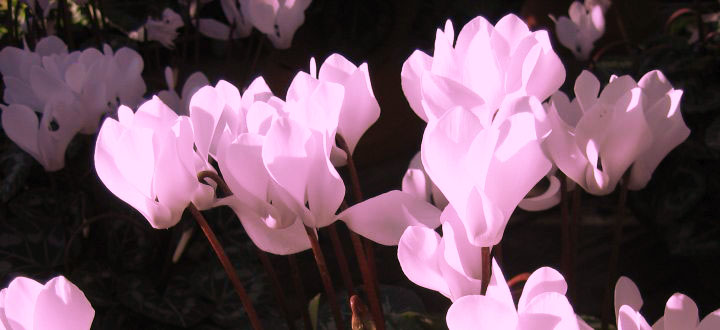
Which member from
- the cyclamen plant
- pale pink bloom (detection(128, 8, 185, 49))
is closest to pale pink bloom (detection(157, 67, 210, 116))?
pale pink bloom (detection(128, 8, 185, 49))

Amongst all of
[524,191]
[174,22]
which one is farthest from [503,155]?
[174,22]

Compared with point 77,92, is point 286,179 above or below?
above

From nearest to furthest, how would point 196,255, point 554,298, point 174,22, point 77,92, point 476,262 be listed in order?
point 554,298
point 476,262
point 77,92
point 196,255
point 174,22

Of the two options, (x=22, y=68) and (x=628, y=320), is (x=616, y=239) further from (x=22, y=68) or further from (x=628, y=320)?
(x=22, y=68)

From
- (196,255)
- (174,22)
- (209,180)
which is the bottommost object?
(196,255)

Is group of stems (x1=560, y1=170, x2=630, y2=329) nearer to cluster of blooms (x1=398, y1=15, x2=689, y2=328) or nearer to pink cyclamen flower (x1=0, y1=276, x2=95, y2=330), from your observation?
cluster of blooms (x1=398, y1=15, x2=689, y2=328)

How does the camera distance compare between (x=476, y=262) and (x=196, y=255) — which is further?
(x=196, y=255)

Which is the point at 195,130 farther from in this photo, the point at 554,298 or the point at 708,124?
the point at 708,124
